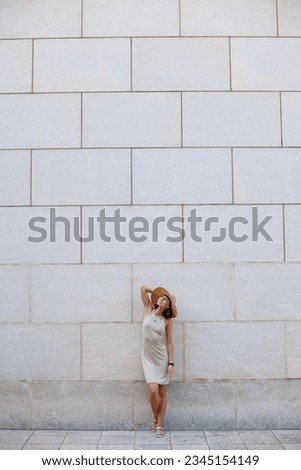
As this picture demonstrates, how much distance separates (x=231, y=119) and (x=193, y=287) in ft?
9.27

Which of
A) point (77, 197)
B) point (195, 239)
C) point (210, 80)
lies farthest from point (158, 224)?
point (210, 80)

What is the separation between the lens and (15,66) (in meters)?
8.02

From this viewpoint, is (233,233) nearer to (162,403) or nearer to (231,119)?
(231,119)

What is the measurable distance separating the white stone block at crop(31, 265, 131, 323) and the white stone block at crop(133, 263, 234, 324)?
226mm

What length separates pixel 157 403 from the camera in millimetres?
7227

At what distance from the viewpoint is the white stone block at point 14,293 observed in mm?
7746

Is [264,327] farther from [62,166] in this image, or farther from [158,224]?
[62,166]

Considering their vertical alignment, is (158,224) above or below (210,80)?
below

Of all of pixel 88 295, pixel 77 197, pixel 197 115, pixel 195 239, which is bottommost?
pixel 88 295

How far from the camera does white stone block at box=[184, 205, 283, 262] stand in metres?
7.81

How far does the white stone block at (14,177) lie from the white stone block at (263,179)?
11.2ft

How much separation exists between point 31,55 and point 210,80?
3.01 m

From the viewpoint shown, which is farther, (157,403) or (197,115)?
→ (197,115)

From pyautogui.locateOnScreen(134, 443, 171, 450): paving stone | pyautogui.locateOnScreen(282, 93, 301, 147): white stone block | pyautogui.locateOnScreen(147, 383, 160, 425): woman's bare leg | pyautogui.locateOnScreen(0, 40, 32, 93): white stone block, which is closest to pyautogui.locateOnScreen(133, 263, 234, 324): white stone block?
pyautogui.locateOnScreen(147, 383, 160, 425): woman's bare leg
